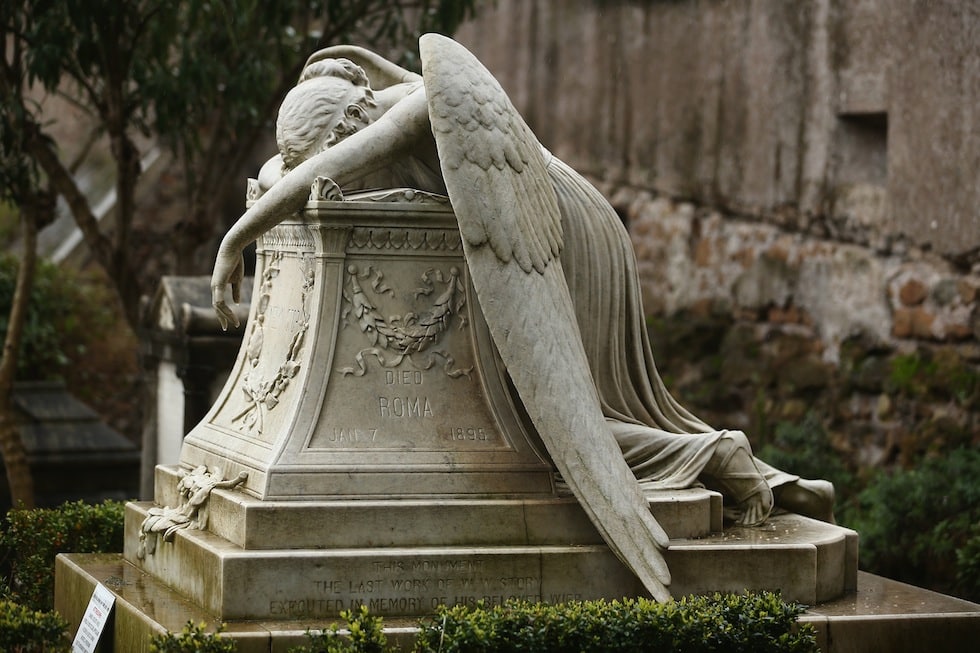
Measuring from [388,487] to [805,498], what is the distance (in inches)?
68.8

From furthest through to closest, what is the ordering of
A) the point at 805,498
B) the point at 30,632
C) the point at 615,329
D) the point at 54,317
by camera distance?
the point at 54,317, the point at 805,498, the point at 615,329, the point at 30,632

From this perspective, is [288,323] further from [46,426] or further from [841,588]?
[46,426]

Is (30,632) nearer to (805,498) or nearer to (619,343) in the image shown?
(619,343)

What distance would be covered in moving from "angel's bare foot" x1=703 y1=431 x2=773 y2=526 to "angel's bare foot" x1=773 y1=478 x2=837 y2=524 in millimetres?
178

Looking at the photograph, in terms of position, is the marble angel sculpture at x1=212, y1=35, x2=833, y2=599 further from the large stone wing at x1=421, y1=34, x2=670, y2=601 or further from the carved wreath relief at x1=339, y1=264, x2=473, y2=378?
the carved wreath relief at x1=339, y1=264, x2=473, y2=378

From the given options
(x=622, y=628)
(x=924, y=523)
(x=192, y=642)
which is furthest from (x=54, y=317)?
(x=622, y=628)

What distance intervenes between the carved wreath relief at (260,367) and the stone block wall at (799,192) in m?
4.76

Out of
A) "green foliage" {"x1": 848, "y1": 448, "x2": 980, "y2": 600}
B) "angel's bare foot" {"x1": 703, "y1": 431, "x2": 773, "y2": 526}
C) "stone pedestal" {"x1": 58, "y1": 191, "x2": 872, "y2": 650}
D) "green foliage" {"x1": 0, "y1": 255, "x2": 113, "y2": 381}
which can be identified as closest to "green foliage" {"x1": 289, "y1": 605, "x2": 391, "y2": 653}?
"stone pedestal" {"x1": 58, "y1": 191, "x2": 872, "y2": 650}

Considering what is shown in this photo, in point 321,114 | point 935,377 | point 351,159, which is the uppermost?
point 321,114

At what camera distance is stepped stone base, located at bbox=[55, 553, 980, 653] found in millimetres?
4902

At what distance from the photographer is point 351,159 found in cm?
539

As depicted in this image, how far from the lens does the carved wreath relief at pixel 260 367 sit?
546 cm

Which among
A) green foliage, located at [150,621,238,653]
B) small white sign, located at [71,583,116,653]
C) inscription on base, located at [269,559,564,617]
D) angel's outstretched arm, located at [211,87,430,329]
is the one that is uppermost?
angel's outstretched arm, located at [211,87,430,329]

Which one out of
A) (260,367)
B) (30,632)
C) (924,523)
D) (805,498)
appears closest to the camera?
(30,632)
